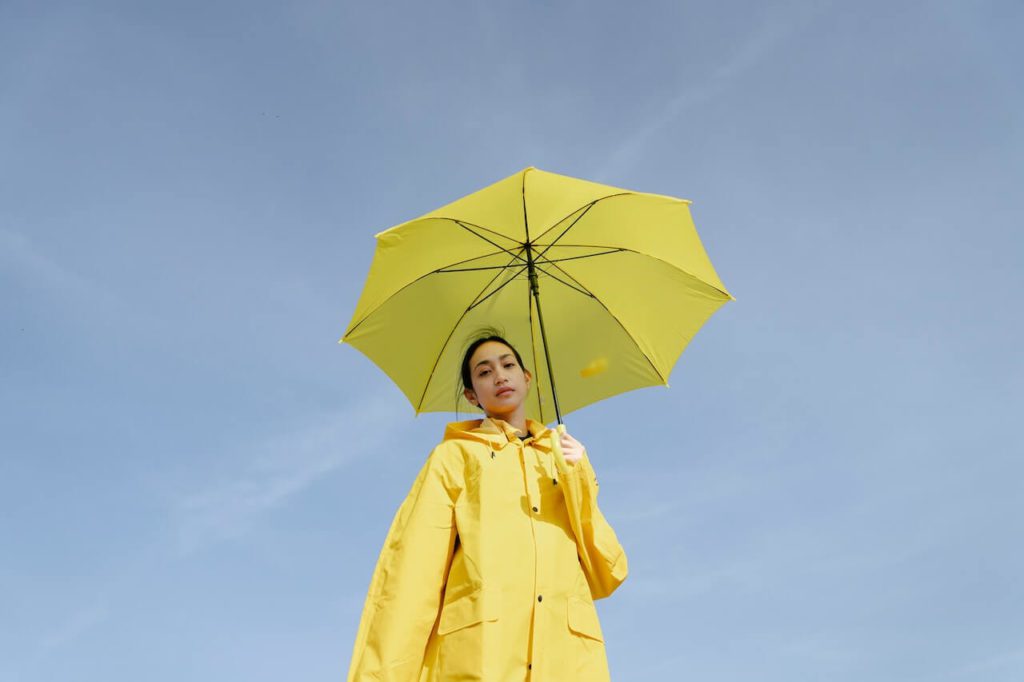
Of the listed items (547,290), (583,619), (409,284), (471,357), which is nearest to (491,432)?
(471,357)

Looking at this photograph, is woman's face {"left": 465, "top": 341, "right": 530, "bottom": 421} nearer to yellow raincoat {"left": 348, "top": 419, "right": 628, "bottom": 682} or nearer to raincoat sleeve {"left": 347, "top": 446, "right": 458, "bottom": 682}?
yellow raincoat {"left": 348, "top": 419, "right": 628, "bottom": 682}

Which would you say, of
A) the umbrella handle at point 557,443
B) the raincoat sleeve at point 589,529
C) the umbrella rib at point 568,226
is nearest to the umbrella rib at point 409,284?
the umbrella rib at point 568,226

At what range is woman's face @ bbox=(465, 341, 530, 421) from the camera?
5.68 meters

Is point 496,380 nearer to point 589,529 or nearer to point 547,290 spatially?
point 547,290

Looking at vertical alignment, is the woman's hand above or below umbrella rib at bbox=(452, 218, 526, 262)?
below

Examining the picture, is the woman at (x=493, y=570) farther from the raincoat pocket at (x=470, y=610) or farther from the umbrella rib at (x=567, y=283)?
the umbrella rib at (x=567, y=283)

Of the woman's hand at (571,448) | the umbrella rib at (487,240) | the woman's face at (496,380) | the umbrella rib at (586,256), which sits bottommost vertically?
the woman's hand at (571,448)

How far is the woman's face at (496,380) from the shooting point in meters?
5.68

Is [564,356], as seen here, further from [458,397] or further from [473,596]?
[473,596]

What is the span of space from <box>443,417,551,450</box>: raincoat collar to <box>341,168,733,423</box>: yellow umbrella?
516mm

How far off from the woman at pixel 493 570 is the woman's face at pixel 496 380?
8.6 inches

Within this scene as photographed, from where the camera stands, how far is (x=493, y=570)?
15.3ft

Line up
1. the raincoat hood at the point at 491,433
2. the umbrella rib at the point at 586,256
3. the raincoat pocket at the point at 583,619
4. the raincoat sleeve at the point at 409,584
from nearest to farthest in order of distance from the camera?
the raincoat sleeve at the point at 409,584 → the raincoat pocket at the point at 583,619 → the raincoat hood at the point at 491,433 → the umbrella rib at the point at 586,256

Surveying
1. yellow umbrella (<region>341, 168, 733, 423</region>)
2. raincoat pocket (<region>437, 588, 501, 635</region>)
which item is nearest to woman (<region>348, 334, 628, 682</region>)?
raincoat pocket (<region>437, 588, 501, 635</region>)
